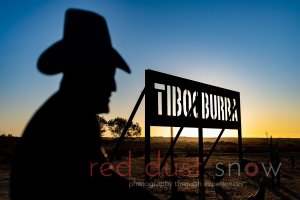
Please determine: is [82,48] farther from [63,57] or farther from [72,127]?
[72,127]

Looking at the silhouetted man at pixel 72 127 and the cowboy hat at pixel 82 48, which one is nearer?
the silhouetted man at pixel 72 127

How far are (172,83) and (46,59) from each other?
739 centimetres

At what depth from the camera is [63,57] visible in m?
1.75

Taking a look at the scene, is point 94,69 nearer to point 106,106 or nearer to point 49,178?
point 106,106

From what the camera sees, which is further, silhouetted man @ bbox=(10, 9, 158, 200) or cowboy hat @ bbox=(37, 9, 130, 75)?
cowboy hat @ bbox=(37, 9, 130, 75)

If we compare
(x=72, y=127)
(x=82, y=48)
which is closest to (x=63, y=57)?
(x=82, y=48)

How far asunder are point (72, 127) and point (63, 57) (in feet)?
1.32

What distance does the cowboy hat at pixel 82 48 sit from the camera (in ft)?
5.73

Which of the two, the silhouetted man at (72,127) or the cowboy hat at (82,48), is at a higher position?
the cowboy hat at (82,48)

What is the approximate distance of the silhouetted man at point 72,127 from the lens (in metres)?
1.52

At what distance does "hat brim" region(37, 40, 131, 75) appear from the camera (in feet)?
5.70

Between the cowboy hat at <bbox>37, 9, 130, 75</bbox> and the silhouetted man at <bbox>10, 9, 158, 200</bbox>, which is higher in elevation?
the cowboy hat at <bbox>37, 9, 130, 75</bbox>

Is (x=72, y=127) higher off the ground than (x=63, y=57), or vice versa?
(x=63, y=57)

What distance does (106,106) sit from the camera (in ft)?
6.07
